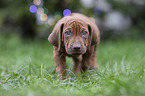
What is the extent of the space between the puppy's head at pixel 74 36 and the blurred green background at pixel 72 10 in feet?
12.1

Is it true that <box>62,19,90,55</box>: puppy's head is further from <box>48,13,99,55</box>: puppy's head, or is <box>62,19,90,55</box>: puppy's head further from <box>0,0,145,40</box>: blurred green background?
<box>0,0,145,40</box>: blurred green background

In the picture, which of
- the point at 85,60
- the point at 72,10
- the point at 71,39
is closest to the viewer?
the point at 71,39

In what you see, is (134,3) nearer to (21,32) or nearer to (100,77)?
(21,32)


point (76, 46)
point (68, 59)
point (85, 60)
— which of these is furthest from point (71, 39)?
point (68, 59)

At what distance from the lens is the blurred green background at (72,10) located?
6945 mm

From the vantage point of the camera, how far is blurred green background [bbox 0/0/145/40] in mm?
6945

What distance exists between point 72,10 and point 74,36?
14.0ft

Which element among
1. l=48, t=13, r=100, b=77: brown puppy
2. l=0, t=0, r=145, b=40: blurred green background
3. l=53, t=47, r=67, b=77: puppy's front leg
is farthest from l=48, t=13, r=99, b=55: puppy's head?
l=0, t=0, r=145, b=40: blurred green background

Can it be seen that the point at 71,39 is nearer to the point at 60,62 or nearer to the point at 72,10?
the point at 60,62

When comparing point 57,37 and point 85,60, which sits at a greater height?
point 57,37

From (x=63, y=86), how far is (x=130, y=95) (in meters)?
1.05

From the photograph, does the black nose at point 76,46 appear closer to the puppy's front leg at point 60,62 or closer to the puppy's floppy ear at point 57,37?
the puppy's floppy ear at point 57,37

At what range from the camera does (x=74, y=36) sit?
3.00 meters

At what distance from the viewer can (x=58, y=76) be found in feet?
10.7
